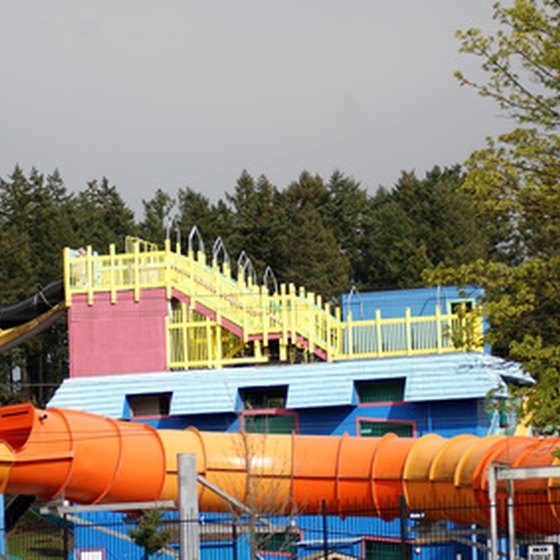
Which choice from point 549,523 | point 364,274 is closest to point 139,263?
point 549,523

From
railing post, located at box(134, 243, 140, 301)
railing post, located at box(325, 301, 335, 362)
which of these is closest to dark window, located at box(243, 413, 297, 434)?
railing post, located at box(325, 301, 335, 362)

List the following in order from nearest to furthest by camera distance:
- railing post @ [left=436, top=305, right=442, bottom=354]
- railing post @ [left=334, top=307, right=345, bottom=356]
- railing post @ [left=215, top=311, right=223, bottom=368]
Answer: railing post @ [left=436, top=305, right=442, bottom=354]
railing post @ [left=215, top=311, right=223, bottom=368]
railing post @ [left=334, top=307, right=345, bottom=356]

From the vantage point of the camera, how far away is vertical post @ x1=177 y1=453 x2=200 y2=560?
101 ft

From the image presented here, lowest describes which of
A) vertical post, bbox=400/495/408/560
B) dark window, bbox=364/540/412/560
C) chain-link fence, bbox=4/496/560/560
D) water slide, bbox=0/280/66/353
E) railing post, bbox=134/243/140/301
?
dark window, bbox=364/540/412/560

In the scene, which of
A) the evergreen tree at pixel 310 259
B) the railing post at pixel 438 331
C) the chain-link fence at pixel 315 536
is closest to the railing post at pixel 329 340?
the railing post at pixel 438 331

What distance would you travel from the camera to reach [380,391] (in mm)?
47094

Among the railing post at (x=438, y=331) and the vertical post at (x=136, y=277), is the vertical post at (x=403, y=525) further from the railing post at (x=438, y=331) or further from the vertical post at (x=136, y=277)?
the vertical post at (x=136, y=277)

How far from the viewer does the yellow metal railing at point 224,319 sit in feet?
162

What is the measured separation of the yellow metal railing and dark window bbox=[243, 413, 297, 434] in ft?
8.52

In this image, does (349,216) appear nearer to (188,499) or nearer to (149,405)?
(149,405)

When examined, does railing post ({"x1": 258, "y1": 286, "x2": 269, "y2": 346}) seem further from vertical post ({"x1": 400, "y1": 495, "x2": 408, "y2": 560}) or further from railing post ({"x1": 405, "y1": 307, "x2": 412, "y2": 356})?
vertical post ({"x1": 400, "y1": 495, "x2": 408, "y2": 560})

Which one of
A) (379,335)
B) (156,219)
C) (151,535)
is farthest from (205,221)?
(151,535)

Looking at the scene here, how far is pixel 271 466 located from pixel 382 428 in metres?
11.2

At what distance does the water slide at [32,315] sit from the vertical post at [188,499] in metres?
22.1
